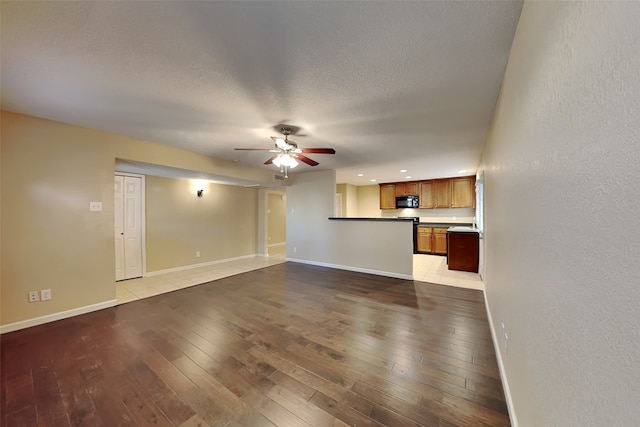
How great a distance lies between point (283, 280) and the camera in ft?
14.4

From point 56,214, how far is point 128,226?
189cm

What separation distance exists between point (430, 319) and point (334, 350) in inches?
51.9

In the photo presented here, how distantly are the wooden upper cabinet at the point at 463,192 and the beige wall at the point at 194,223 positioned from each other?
228 inches

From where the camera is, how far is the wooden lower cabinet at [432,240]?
255 inches

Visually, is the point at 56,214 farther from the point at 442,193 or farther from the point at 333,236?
the point at 442,193

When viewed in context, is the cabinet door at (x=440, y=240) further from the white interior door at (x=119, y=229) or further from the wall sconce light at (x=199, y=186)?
the white interior door at (x=119, y=229)

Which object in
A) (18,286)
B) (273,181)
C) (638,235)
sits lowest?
(18,286)

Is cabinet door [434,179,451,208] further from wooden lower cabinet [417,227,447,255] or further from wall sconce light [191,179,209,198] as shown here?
wall sconce light [191,179,209,198]

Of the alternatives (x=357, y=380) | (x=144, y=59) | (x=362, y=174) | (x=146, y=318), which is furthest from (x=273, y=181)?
(x=357, y=380)

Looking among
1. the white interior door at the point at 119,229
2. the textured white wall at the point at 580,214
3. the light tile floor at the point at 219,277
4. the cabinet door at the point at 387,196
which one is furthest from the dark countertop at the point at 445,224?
the white interior door at the point at 119,229

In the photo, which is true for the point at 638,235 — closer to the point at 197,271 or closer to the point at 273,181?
the point at 273,181

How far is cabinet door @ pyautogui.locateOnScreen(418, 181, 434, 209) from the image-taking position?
273 inches

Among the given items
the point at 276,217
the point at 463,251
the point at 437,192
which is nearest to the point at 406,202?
the point at 437,192

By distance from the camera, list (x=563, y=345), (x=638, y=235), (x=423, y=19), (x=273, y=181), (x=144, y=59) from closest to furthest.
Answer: (x=638, y=235), (x=563, y=345), (x=423, y=19), (x=144, y=59), (x=273, y=181)
